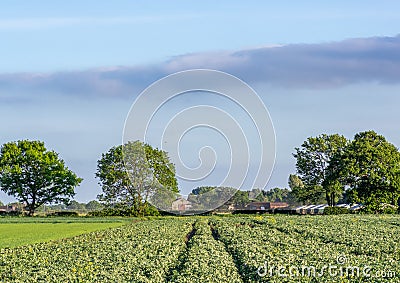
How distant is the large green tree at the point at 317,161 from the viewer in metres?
106

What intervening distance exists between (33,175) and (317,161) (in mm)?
44200

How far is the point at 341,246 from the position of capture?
30.9m

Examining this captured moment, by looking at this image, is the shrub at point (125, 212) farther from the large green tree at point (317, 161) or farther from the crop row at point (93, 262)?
the crop row at point (93, 262)

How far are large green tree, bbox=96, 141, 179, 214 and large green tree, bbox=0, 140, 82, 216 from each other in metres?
8.55

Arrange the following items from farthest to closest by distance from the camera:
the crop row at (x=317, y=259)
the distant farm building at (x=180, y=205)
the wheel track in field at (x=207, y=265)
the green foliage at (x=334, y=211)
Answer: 1. the distant farm building at (x=180, y=205)
2. the green foliage at (x=334, y=211)
3. the wheel track in field at (x=207, y=265)
4. the crop row at (x=317, y=259)

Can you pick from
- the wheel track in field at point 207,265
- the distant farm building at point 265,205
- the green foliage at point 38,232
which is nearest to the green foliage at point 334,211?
the green foliage at point 38,232

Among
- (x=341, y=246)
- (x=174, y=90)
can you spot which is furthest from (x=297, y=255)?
(x=174, y=90)

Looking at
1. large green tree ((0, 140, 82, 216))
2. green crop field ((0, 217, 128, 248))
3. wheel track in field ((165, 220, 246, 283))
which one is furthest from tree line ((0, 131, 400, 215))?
wheel track in field ((165, 220, 246, 283))

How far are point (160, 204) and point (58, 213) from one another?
14.8 m

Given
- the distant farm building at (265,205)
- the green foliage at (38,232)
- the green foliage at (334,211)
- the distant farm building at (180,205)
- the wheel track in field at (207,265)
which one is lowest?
the wheel track in field at (207,265)

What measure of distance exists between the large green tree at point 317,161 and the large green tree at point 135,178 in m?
19.7

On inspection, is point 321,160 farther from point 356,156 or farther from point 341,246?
point 341,246

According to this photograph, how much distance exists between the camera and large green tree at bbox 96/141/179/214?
4011 inches

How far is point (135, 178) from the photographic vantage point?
102 metres
